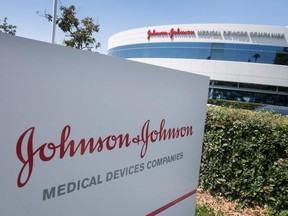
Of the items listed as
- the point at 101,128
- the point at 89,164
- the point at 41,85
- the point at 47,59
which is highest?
the point at 47,59

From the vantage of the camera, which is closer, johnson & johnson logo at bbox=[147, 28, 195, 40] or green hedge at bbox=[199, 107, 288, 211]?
green hedge at bbox=[199, 107, 288, 211]

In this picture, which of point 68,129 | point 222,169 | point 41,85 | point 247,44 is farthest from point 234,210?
point 247,44

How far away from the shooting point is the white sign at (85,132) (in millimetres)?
1563

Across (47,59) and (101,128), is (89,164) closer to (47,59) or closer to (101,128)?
(101,128)

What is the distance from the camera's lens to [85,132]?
196 centimetres

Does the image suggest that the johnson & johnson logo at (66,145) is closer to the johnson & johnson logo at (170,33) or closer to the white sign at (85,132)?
the white sign at (85,132)

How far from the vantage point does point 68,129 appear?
1840 mm

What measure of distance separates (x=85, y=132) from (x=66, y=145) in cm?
17

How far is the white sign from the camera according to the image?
61.6 inches

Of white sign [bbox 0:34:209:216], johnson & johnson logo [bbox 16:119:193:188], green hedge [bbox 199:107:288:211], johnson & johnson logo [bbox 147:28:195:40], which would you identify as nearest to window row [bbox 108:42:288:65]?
→ johnson & johnson logo [bbox 147:28:195:40]

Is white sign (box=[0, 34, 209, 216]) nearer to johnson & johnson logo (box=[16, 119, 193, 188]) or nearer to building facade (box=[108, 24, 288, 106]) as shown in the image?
johnson & johnson logo (box=[16, 119, 193, 188])

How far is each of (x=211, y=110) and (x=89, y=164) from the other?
3.98 metres

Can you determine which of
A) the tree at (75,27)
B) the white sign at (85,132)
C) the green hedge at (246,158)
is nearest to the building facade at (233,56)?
the tree at (75,27)

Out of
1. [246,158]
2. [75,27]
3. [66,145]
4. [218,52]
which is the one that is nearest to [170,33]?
[218,52]
